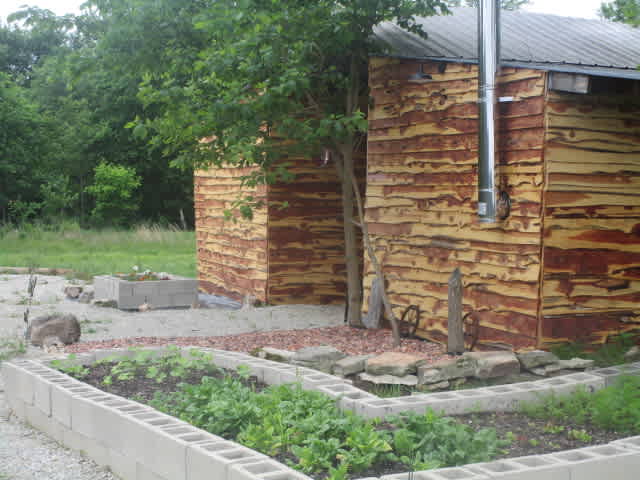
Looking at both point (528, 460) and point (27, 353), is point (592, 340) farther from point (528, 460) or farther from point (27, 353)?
point (27, 353)

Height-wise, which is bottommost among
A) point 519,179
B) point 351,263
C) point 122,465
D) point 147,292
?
point 147,292

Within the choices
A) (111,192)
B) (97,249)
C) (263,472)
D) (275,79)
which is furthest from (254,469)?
(111,192)

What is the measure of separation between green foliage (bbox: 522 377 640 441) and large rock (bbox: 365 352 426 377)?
1097 mm

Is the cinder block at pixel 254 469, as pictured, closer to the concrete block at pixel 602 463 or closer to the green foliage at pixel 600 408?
the concrete block at pixel 602 463

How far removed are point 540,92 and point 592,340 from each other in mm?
2336

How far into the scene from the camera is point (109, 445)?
4652 mm

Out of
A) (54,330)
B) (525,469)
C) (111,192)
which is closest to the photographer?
(525,469)

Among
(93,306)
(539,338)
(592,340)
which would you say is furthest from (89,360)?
(93,306)

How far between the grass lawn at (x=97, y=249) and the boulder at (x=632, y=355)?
37.2 ft

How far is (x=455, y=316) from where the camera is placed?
7.06 m

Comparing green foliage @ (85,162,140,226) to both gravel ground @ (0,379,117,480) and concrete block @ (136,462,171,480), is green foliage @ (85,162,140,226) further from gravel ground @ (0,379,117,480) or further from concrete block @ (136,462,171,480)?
concrete block @ (136,462,171,480)

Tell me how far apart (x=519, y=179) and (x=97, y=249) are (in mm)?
17719

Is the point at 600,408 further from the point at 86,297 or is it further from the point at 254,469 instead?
the point at 86,297

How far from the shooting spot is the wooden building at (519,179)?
22.0ft
